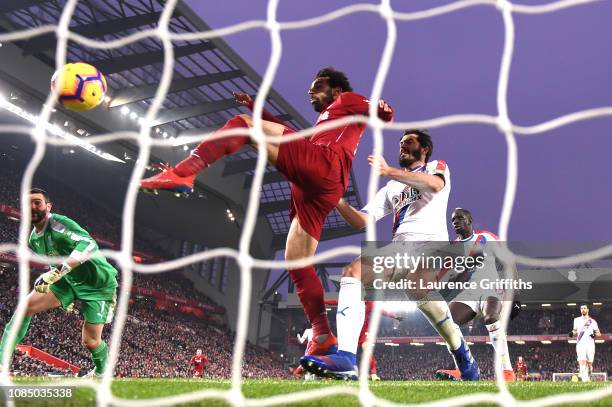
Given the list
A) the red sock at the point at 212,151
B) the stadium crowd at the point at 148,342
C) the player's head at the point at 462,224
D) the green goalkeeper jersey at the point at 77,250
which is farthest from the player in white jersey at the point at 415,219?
the stadium crowd at the point at 148,342

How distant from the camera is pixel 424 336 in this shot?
1435 inches

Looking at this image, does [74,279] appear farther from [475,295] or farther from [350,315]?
[475,295]

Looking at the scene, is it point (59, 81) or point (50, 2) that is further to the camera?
point (50, 2)

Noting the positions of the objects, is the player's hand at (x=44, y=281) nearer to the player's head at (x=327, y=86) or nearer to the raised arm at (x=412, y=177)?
the player's head at (x=327, y=86)

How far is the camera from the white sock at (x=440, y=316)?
5.23 m

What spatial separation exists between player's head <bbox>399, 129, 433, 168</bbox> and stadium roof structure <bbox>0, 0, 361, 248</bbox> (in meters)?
15.6

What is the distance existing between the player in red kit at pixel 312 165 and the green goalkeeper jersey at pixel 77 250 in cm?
212

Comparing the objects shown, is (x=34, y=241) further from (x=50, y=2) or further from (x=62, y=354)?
(x=50, y=2)

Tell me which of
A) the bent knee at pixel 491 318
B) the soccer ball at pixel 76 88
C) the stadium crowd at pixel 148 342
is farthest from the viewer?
the stadium crowd at pixel 148 342

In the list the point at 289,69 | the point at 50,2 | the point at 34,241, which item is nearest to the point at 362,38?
the point at 289,69

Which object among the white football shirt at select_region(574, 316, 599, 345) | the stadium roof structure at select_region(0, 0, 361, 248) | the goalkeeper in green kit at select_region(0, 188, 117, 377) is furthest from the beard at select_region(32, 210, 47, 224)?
the stadium roof structure at select_region(0, 0, 361, 248)

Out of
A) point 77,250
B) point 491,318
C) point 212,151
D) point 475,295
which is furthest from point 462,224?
point 77,250

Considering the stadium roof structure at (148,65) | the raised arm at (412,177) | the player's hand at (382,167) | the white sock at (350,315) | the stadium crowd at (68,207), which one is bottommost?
the white sock at (350,315)

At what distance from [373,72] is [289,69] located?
1453cm
